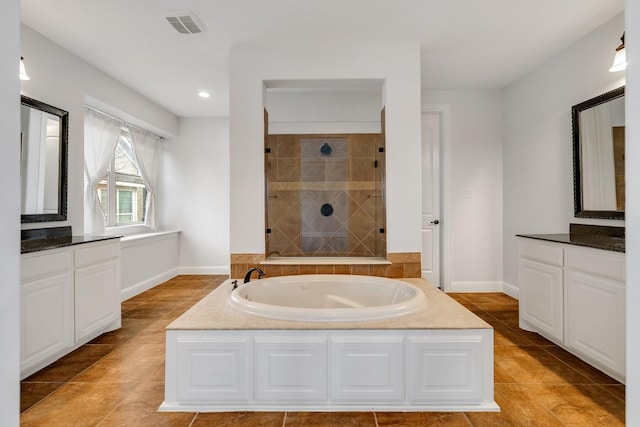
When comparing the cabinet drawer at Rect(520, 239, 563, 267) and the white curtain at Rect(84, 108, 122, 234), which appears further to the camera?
the white curtain at Rect(84, 108, 122, 234)

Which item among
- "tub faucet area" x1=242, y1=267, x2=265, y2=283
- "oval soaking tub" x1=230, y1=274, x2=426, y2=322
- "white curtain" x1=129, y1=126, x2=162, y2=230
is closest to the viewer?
"oval soaking tub" x1=230, y1=274, x2=426, y2=322

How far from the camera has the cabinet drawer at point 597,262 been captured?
2006 millimetres

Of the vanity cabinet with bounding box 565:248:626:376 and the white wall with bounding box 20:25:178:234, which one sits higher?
the white wall with bounding box 20:25:178:234

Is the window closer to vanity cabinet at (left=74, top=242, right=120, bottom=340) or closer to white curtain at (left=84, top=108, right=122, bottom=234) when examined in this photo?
white curtain at (left=84, top=108, right=122, bottom=234)

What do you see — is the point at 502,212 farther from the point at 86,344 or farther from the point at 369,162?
the point at 86,344

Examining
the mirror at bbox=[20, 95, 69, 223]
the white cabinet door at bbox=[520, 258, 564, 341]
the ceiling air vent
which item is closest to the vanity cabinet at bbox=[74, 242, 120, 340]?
the mirror at bbox=[20, 95, 69, 223]

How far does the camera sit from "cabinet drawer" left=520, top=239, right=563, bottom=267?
8.22 ft

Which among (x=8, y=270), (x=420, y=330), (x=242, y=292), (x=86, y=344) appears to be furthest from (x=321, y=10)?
(x=86, y=344)

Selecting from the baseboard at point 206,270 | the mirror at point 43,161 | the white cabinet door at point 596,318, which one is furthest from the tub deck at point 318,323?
the baseboard at point 206,270

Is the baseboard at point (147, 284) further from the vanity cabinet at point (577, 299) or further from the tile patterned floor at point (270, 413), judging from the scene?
the vanity cabinet at point (577, 299)

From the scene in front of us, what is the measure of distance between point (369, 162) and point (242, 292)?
1812mm

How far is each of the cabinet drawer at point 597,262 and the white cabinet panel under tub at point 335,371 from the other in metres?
0.89

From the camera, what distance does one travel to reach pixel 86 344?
2.72 m

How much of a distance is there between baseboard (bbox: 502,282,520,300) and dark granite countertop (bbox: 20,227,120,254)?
4043 millimetres
